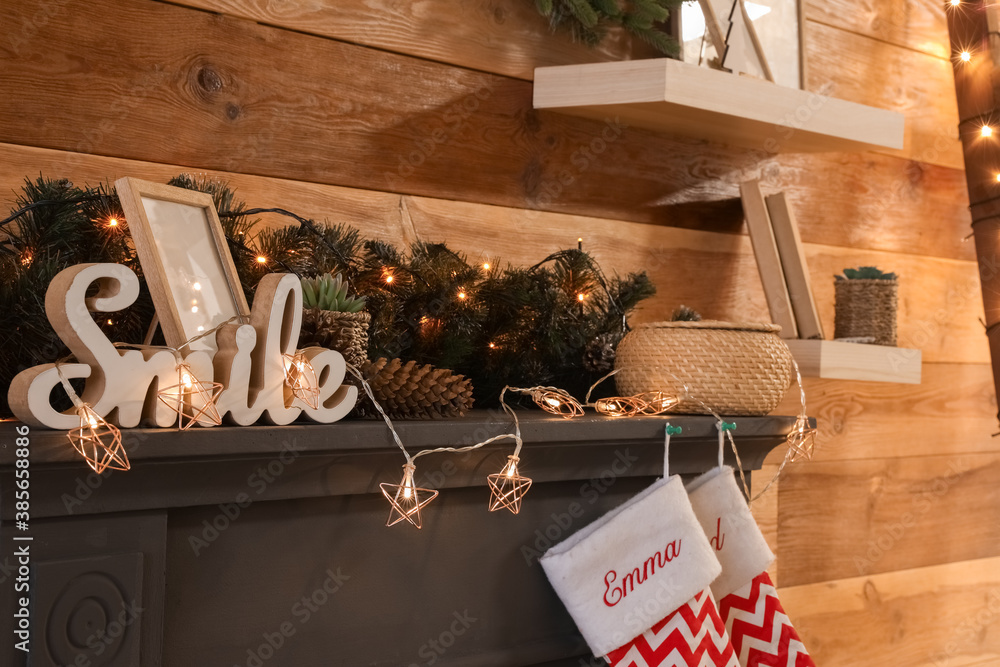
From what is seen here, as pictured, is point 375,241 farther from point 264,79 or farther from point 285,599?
point 285,599

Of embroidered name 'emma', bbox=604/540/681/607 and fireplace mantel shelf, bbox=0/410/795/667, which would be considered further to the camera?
embroidered name 'emma', bbox=604/540/681/607

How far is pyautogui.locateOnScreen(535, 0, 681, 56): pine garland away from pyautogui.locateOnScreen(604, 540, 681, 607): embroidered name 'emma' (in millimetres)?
724

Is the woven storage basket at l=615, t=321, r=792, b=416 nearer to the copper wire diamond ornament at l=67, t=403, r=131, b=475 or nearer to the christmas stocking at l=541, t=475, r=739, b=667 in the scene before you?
the christmas stocking at l=541, t=475, r=739, b=667

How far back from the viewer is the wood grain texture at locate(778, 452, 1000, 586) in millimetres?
1489

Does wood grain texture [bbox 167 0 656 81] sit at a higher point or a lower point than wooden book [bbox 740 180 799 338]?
higher

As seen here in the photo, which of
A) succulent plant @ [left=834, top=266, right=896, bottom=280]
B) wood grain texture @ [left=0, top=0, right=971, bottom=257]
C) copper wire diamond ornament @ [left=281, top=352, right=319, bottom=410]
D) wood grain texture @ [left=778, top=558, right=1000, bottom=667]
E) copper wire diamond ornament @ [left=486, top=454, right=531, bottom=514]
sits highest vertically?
wood grain texture @ [left=0, top=0, right=971, bottom=257]

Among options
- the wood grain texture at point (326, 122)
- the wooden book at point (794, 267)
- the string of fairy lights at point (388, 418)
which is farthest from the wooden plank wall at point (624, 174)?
the string of fairy lights at point (388, 418)

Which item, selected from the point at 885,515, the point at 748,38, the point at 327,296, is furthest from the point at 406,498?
the point at 885,515

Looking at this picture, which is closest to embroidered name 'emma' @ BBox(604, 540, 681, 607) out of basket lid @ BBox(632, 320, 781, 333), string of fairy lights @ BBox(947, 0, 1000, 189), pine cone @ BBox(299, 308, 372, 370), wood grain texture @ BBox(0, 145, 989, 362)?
basket lid @ BBox(632, 320, 781, 333)

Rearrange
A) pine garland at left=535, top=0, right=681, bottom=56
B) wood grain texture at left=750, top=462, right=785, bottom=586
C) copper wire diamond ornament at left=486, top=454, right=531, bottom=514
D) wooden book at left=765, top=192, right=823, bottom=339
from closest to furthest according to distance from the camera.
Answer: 1. copper wire diamond ornament at left=486, top=454, right=531, bottom=514
2. pine garland at left=535, top=0, right=681, bottom=56
3. wooden book at left=765, top=192, right=823, bottom=339
4. wood grain texture at left=750, top=462, right=785, bottom=586

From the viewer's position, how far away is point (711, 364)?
3.23ft

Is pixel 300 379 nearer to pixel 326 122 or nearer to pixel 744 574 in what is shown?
pixel 326 122

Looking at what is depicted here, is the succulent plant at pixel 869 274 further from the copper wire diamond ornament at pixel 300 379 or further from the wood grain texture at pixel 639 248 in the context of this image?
the copper wire diamond ornament at pixel 300 379

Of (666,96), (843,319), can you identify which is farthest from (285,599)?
(843,319)
